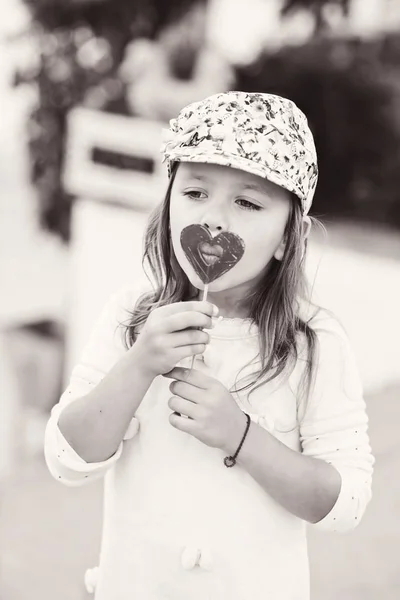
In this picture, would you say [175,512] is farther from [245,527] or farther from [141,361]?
[141,361]

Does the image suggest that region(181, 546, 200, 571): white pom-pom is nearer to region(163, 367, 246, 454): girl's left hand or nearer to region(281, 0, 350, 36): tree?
region(163, 367, 246, 454): girl's left hand

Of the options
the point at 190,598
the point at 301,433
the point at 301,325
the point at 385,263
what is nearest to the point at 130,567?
the point at 190,598

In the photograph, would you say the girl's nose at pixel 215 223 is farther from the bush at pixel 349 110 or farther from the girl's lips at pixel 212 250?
the bush at pixel 349 110

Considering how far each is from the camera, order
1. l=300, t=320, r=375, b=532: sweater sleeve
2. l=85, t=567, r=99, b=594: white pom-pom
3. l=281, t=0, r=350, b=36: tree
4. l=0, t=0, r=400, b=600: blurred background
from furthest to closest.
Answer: l=281, t=0, r=350, b=36: tree < l=0, t=0, r=400, b=600: blurred background < l=85, t=567, r=99, b=594: white pom-pom < l=300, t=320, r=375, b=532: sweater sleeve

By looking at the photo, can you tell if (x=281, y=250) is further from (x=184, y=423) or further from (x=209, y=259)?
(x=184, y=423)

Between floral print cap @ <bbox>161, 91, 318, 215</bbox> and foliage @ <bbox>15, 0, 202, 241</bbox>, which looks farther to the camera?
foliage @ <bbox>15, 0, 202, 241</bbox>

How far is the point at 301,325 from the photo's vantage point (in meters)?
1.02

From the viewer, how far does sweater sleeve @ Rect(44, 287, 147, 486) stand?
0.95 meters

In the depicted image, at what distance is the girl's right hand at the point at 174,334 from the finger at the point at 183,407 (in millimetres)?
42

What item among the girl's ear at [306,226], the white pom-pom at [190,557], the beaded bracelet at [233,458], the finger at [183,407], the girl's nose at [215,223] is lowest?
the white pom-pom at [190,557]

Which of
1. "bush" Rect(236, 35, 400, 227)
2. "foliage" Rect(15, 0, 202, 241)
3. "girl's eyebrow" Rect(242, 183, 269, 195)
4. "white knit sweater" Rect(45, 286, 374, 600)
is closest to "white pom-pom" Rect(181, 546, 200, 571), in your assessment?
"white knit sweater" Rect(45, 286, 374, 600)

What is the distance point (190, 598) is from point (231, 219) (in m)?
0.51

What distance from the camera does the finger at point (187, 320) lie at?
0.86 meters

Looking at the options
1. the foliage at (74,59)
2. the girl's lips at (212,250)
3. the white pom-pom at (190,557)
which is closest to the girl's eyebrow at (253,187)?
the girl's lips at (212,250)
